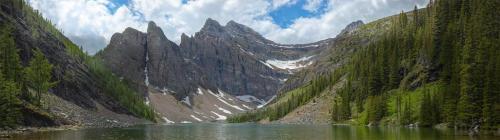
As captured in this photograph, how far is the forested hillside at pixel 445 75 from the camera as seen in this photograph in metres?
91.1

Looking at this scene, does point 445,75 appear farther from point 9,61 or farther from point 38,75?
point 9,61

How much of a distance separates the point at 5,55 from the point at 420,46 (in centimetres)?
13577

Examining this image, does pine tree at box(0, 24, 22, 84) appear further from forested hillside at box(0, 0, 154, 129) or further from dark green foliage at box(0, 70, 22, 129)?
dark green foliage at box(0, 70, 22, 129)

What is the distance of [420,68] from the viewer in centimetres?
17050

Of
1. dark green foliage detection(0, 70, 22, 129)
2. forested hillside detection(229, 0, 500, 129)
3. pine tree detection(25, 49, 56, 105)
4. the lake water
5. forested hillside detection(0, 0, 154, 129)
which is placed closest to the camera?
the lake water

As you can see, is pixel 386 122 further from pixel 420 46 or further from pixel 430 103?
pixel 420 46

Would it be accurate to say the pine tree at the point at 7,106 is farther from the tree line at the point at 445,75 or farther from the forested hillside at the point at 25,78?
the tree line at the point at 445,75

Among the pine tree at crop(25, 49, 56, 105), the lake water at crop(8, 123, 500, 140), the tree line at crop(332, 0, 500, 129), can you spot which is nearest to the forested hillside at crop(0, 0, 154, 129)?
the pine tree at crop(25, 49, 56, 105)

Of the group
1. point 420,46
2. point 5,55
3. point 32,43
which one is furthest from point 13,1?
point 420,46

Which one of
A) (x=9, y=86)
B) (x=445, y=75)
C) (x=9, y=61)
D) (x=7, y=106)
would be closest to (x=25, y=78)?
(x=9, y=61)

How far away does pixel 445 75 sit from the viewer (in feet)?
471

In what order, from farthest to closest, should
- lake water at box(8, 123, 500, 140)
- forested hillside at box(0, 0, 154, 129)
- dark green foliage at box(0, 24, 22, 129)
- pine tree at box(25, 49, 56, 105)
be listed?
pine tree at box(25, 49, 56, 105), forested hillside at box(0, 0, 154, 129), dark green foliage at box(0, 24, 22, 129), lake water at box(8, 123, 500, 140)

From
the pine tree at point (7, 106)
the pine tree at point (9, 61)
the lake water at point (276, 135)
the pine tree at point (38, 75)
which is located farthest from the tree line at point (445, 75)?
the pine tree at point (9, 61)

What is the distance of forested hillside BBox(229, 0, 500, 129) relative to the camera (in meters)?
91.1
